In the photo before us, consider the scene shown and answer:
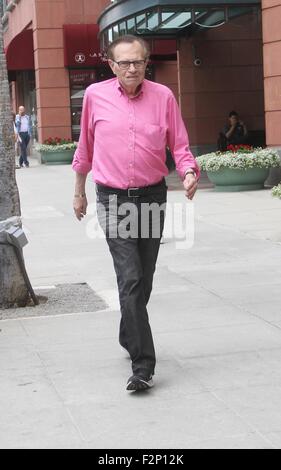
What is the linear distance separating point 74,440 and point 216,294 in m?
3.78

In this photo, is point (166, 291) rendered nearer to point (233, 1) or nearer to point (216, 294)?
point (216, 294)

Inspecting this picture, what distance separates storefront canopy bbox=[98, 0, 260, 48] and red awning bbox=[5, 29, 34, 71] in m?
8.47

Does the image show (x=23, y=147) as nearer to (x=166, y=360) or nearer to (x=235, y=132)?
(x=235, y=132)

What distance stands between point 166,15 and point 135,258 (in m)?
17.6

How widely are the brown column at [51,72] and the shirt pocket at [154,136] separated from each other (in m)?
26.4

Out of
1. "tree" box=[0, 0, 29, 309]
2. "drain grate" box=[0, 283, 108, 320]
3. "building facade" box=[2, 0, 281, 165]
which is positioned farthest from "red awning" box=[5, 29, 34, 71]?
"drain grate" box=[0, 283, 108, 320]

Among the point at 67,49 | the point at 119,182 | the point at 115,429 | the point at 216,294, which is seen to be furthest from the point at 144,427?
the point at 67,49

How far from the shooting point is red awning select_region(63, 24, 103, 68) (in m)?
30.7

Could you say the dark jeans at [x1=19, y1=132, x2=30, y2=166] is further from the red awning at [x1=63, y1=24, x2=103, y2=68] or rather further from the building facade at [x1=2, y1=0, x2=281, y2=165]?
the red awning at [x1=63, y1=24, x2=103, y2=68]

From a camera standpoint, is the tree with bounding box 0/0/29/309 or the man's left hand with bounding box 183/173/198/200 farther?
the tree with bounding box 0/0/29/309

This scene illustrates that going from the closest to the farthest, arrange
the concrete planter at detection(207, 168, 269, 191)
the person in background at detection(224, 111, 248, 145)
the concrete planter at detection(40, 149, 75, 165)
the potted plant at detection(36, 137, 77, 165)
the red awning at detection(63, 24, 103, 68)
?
1. the concrete planter at detection(207, 168, 269, 191)
2. the person in background at detection(224, 111, 248, 145)
3. the potted plant at detection(36, 137, 77, 165)
4. the concrete planter at detection(40, 149, 75, 165)
5. the red awning at detection(63, 24, 103, 68)

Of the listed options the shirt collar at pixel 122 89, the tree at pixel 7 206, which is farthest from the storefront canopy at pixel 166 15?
the shirt collar at pixel 122 89

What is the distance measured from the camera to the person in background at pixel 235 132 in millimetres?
22516

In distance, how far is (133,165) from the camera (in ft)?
18.5
